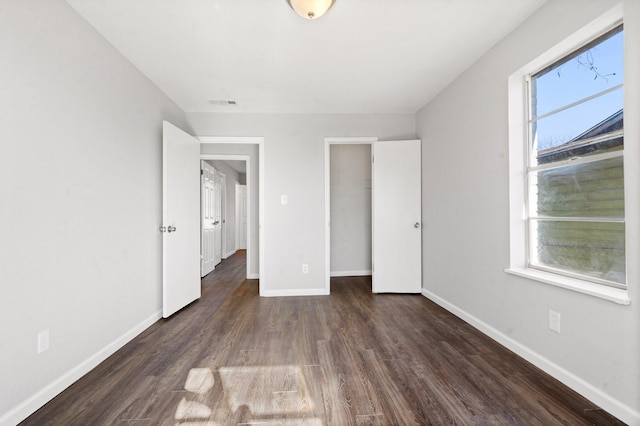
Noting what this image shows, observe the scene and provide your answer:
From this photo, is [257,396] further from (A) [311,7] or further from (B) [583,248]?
(A) [311,7]

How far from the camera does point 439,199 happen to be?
320 cm

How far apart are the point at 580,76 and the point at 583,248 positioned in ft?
3.59

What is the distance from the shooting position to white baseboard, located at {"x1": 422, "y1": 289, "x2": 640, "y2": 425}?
4.55 ft

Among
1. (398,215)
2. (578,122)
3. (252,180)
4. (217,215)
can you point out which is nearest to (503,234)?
(578,122)

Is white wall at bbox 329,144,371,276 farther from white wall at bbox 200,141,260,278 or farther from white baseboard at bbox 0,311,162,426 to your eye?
white baseboard at bbox 0,311,162,426

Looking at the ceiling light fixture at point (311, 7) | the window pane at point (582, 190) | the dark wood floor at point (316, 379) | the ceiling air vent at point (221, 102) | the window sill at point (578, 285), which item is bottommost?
the dark wood floor at point (316, 379)

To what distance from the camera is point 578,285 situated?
1645 millimetres

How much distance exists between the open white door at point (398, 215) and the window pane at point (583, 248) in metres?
1.60

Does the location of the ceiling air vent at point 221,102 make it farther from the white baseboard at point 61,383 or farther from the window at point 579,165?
the window at point 579,165

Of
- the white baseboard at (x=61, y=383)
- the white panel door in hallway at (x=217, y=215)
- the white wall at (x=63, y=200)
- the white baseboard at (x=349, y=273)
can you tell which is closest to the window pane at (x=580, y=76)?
the white wall at (x=63, y=200)

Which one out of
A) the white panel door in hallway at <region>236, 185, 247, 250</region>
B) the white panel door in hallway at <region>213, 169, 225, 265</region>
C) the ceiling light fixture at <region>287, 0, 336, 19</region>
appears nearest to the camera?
the ceiling light fixture at <region>287, 0, 336, 19</region>

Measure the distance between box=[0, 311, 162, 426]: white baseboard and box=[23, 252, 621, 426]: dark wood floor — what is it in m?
0.04

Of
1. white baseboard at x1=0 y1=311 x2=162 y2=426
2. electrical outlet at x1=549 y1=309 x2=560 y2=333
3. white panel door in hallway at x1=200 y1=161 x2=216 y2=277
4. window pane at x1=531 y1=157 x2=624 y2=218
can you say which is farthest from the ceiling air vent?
electrical outlet at x1=549 y1=309 x2=560 y2=333

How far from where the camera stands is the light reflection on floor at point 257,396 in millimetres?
1422
